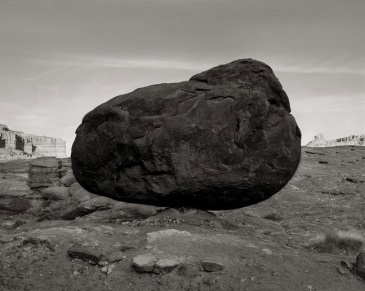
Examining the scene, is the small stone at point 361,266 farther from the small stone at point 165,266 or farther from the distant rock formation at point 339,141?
the distant rock formation at point 339,141

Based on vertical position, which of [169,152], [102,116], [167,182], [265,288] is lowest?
[265,288]

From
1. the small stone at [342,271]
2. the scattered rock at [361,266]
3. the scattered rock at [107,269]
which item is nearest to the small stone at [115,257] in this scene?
the scattered rock at [107,269]

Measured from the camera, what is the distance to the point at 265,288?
6.31m

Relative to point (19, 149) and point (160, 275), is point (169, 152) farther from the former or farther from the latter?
point (19, 149)

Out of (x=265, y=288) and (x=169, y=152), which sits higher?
(x=169, y=152)

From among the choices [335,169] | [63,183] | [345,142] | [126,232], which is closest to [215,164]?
[126,232]

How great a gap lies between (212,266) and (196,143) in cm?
280

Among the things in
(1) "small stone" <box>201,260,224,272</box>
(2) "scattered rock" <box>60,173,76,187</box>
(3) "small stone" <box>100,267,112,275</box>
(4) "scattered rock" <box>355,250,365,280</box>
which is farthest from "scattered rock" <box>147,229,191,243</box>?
(2) "scattered rock" <box>60,173,76,187</box>

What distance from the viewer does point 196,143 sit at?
8.46 metres

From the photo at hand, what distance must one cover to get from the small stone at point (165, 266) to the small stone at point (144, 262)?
9cm

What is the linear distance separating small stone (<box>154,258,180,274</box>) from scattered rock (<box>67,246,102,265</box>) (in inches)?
46.9

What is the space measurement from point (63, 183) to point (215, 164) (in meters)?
12.7

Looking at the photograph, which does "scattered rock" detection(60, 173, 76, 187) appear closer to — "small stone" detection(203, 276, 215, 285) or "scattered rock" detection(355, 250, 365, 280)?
"small stone" detection(203, 276, 215, 285)

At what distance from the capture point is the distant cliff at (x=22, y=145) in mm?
61716
